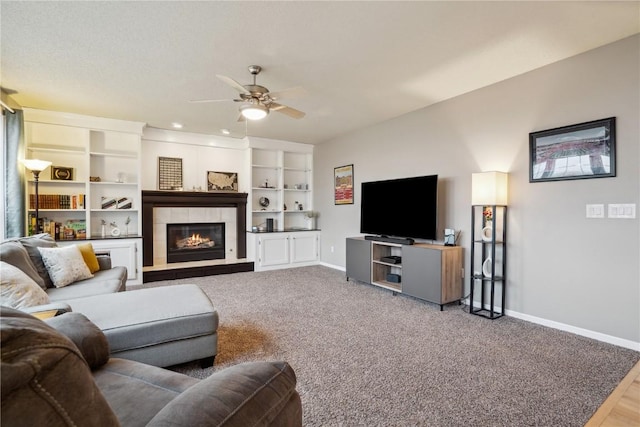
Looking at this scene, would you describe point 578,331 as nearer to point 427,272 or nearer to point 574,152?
point 427,272

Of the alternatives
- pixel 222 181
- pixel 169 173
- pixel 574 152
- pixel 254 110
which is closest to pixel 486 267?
pixel 574 152

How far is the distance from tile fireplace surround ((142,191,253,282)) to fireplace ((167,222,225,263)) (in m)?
0.09

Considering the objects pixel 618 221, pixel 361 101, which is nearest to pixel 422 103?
pixel 361 101

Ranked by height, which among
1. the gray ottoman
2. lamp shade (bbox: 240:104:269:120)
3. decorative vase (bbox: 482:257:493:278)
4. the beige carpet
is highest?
lamp shade (bbox: 240:104:269:120)

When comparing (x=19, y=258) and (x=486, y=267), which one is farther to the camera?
(x=486, y=267)

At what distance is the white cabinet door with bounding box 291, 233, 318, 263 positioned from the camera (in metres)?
6.06

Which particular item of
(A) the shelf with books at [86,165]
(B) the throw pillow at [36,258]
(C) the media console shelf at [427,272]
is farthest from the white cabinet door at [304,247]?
(B) the throw pillow at [36,258]

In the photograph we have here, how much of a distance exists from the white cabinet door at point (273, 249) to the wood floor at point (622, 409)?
4835 mm

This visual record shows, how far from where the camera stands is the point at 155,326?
1995mm

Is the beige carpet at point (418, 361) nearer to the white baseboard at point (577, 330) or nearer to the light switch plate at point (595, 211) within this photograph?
the white baseboard at point (577, 330)

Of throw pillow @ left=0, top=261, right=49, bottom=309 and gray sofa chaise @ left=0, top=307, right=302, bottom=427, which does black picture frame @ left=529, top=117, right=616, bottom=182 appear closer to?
gray sofa chaise @ left=0, top=307, right=302, bottom=427

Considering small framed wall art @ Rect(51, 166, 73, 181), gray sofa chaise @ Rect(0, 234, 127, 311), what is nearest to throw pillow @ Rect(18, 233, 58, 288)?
gray sofa chaise @ Rect(0, 234, 127, 311)

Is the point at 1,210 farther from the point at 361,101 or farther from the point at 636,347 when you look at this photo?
the point at 636,347

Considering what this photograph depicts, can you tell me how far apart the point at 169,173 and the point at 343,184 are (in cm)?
309
